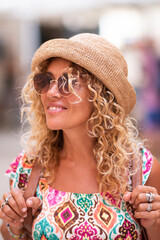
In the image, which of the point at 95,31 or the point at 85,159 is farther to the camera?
the point at 95,31

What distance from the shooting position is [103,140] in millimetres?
2025

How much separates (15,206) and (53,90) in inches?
26.3

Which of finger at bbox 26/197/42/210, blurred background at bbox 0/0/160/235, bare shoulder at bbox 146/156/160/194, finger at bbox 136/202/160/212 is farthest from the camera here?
blurred background at bbox 0/0/160/235

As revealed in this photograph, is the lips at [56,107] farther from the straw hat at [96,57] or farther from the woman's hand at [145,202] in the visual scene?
the woman's hand at [145,202]

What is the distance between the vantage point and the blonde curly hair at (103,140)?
76.3 inches

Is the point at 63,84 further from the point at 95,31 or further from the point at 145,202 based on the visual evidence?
the point at 95,31

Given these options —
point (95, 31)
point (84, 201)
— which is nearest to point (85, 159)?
point (84, 201)

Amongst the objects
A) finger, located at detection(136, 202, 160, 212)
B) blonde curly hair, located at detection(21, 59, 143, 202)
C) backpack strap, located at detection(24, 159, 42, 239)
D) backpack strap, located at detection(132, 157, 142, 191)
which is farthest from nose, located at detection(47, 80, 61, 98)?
finger, located at detection(136, 202, 160, 212)

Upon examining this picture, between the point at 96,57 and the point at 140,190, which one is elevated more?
the point at 96,57

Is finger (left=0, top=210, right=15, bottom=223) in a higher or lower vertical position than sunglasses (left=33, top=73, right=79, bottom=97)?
lower

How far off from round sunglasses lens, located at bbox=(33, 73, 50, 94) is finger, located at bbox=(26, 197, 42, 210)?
23.7 inches

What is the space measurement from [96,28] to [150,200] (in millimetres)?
8041

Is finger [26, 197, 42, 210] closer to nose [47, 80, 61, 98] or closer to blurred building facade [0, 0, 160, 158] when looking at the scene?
nose [47, 80, 61, 98]

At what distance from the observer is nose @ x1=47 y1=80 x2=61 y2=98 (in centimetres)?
188
